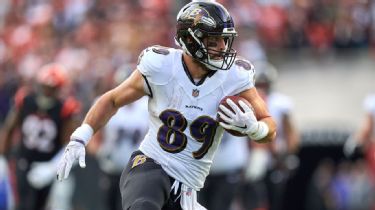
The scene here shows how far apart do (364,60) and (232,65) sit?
8.94 meters

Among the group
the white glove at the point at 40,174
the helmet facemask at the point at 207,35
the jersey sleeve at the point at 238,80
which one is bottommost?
the white glove at the point at 40,174

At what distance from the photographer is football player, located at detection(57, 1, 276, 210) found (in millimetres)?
5930

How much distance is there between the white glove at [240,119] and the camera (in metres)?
5.67

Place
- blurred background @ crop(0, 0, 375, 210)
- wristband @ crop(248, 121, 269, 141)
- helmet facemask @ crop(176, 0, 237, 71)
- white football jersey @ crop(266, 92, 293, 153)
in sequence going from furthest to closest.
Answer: blurred background @ crop(0, 0, 375, 210), white football jersey @ crop(266, 92, 293, 153), helmet facemask @ crop(176, 0, 237, 71), wristband @ crop(248, 121, 269, 141)

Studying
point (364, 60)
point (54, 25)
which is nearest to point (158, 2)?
point (54, 25)

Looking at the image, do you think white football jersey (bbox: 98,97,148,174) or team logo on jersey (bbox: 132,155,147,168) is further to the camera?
white football jersey (bbox: 98,97,148,174)

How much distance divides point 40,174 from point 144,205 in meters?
4.20

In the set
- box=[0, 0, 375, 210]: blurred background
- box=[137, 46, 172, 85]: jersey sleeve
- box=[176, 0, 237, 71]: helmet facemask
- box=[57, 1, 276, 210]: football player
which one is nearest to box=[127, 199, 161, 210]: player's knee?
box=[57, 1, 276, 210]: football player

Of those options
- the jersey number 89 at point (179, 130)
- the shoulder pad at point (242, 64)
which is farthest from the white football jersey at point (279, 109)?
the jersey number 89 at point (179, 130)

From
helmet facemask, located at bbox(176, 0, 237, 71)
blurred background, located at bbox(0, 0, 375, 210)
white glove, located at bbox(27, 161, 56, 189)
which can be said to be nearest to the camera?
helmet facemask, located at bbox(176, 0, 237, 71)

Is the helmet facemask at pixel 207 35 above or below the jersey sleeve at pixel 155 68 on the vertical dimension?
above

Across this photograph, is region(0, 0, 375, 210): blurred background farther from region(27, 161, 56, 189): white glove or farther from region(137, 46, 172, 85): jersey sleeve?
region(137, 46, 172, 85): jersey sleeve

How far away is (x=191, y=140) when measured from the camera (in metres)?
6.00

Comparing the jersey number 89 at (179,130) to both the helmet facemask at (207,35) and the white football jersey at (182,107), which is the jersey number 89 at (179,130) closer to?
the white football jersey at (182,107)
